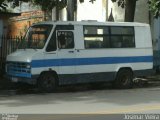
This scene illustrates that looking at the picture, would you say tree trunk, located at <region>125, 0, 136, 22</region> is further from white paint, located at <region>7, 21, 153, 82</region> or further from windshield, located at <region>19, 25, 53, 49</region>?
windshield, located at <region>19, 25, 53, 49</region>

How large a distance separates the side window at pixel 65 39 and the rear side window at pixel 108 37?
2.17 ft

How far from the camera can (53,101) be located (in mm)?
14609

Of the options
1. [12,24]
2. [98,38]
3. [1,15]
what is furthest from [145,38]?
[12,24]

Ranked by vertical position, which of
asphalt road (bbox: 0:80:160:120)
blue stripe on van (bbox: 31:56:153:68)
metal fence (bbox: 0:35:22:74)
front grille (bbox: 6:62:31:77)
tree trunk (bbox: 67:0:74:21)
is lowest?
asphalt road (bbox: 0:80:160:120)

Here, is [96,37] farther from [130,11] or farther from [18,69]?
[130,11]

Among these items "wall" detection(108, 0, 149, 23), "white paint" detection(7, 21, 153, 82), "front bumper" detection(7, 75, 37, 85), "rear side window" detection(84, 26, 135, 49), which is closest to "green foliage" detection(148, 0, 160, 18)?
"white paint" detection(7, 21, 153, 82)

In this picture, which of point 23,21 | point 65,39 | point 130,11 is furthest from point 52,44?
point 23,21

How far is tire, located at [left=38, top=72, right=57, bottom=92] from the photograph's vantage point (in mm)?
16781

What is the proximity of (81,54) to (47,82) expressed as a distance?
1.74 m

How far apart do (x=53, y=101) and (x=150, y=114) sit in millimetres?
3854

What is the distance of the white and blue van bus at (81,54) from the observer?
55.1 feet

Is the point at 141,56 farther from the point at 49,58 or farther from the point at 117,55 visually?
the point at 49,58

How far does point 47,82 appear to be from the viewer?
16953 millimetres

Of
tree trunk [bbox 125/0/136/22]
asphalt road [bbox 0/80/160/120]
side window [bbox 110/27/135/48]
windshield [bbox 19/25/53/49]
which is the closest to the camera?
asphalt road [bbox 0/80/160/120]
